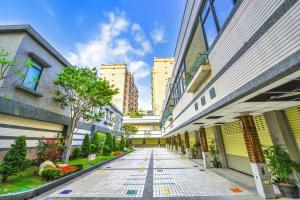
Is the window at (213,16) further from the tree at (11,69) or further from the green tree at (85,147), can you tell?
the green tree at (85,147)

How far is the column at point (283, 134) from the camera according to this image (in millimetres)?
4059

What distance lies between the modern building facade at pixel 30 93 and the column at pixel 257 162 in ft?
25.9

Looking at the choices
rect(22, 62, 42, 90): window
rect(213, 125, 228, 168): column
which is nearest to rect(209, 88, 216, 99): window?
rect(213, 125, 228, 168): column

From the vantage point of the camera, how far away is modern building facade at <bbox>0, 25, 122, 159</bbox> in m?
6.25

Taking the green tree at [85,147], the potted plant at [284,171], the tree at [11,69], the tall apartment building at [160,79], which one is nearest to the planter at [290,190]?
the potted plant at [284,171]

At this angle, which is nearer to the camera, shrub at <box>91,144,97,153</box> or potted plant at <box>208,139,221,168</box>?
potted plant at <box>208,139,221,168</box>

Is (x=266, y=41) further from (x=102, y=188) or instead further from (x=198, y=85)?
(x=102, y=188)

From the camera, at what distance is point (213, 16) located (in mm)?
4672

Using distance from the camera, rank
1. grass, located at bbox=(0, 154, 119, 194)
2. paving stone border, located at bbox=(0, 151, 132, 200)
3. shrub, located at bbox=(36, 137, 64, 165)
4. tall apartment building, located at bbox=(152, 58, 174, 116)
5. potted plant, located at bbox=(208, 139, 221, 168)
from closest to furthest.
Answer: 1. paving stone border, located at bbox=(0, 151, 132, 200)
2. grass, located at bbox=(0, 154, 119, 194)
3. shrub, located at bbox=(36, 137, 64, 165)
4. potted plant, located at bbox=(208, 139, 221, 168)
5. tall apartment building, located at bbox=(152, 58, 174, 116)

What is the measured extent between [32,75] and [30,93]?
42.7 inches

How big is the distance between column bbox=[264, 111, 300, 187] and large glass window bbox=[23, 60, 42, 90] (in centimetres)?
1042

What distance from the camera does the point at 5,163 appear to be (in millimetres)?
4973

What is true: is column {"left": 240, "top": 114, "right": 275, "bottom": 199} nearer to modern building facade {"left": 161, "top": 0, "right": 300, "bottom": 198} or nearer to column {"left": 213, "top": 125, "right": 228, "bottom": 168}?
modern building facade {"left": 161, "top": 0, "right": 300, "bottom": 198}

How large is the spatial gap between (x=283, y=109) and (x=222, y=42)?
2.99 metres
